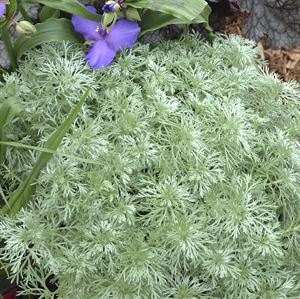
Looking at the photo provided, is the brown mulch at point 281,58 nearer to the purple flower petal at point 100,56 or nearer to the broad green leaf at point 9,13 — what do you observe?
the purple flower petal at point 100,56

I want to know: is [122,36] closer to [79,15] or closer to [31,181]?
[79,15]

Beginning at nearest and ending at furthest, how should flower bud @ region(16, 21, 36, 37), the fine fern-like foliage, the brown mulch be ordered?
the fine fern-like foliage, flower bud @ region(16, 21, 36, 37), the brown mulch

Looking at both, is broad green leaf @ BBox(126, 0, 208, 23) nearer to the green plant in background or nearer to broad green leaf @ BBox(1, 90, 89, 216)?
the green plant in background

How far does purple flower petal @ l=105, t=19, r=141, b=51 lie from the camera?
4.30 feet

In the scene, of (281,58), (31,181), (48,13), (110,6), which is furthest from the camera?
(281,58)

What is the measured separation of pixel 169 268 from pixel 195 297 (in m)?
0.07

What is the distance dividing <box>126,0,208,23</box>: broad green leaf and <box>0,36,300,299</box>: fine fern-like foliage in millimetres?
98

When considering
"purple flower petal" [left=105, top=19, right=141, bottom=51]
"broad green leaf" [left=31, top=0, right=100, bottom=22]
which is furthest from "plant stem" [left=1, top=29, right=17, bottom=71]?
"purple flower petal" [left=105, top=19, right=141, bottom=51]

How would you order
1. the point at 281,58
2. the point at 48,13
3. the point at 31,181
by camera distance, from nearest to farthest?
the point at 31,181
the point at 48,13
the point at 281,58

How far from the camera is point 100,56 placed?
1.28 meters

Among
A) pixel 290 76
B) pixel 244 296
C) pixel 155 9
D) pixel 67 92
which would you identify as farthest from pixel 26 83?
pixel 290 76

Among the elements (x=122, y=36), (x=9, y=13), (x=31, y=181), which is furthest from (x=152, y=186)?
(x=9, y=13)

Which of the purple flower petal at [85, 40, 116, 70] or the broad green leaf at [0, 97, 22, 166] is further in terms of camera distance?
the purple flower petal at [85, 40, 116, 70]

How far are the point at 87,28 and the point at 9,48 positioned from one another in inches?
6.7
